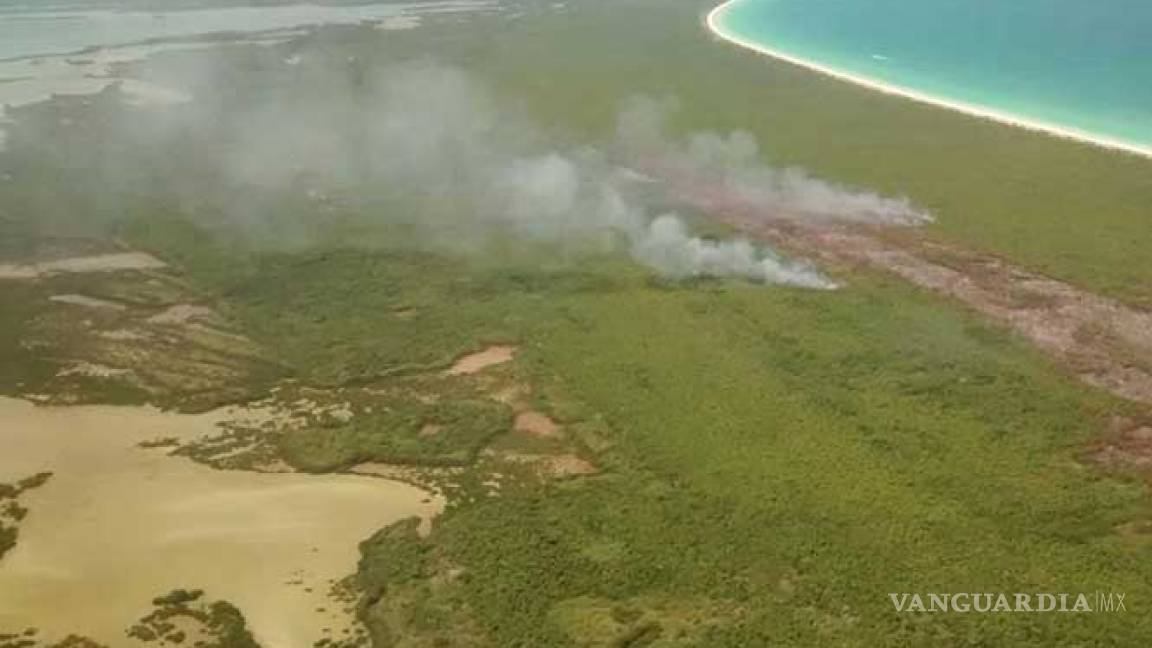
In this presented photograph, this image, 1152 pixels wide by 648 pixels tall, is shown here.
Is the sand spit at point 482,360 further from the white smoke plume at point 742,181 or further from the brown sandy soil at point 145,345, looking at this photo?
the white smoke plume at point 742,181

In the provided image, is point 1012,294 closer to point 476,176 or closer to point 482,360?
point 482,360

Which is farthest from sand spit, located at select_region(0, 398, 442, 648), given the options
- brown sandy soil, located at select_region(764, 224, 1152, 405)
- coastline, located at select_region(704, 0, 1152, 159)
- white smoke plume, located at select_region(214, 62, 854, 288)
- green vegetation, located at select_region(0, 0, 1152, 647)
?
coastline, located at select_region(704, 0, 1152, 159)

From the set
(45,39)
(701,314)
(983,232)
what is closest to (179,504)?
(701,314)

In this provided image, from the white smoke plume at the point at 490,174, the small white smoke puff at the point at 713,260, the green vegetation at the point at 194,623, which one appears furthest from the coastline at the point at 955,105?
the green vegetation at the point at 194,623

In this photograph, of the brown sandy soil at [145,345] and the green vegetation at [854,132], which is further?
the green vegetation at [854,132]

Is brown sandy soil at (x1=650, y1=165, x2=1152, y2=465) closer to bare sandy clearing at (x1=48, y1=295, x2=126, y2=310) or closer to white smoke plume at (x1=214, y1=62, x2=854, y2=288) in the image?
white smoke plume at (x1=214, y1=62, x2=854, y2=288)

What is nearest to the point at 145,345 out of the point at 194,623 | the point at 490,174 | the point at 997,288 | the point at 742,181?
the point at 194,623

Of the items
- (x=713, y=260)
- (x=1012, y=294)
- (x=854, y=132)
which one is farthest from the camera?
(x=854, y=132)
